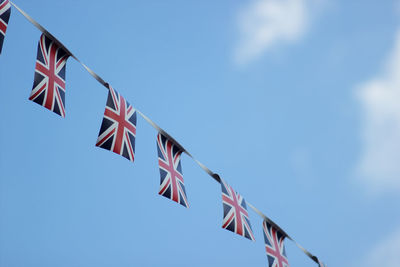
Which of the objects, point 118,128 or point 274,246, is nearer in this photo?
point 118,128

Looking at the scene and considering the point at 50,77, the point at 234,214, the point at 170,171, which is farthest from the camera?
the point at 234,214

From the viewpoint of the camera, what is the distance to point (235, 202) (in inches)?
384

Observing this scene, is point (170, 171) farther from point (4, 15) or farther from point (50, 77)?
point (4, 15)

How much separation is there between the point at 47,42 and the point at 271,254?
6.33 meters

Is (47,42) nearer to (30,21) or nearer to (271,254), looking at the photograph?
(30,21)

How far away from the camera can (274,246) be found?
10688 millimetres

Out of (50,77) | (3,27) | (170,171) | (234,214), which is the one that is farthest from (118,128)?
(234,214)

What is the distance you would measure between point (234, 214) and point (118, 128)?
3.09 metres

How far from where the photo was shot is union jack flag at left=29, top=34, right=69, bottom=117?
698 cm

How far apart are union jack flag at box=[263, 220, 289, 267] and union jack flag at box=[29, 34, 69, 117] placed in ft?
18.0

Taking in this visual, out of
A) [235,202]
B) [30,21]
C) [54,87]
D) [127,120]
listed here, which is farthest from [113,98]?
[235,202]

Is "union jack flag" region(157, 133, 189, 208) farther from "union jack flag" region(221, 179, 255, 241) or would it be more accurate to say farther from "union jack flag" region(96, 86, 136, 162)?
"union jack flag" region(221, 179, 255, 241)

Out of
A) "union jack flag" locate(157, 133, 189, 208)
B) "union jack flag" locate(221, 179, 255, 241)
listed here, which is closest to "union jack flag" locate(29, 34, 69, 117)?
"union jack flag" locate(157, 133, 189, 208)

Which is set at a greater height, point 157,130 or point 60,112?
point 157,130
